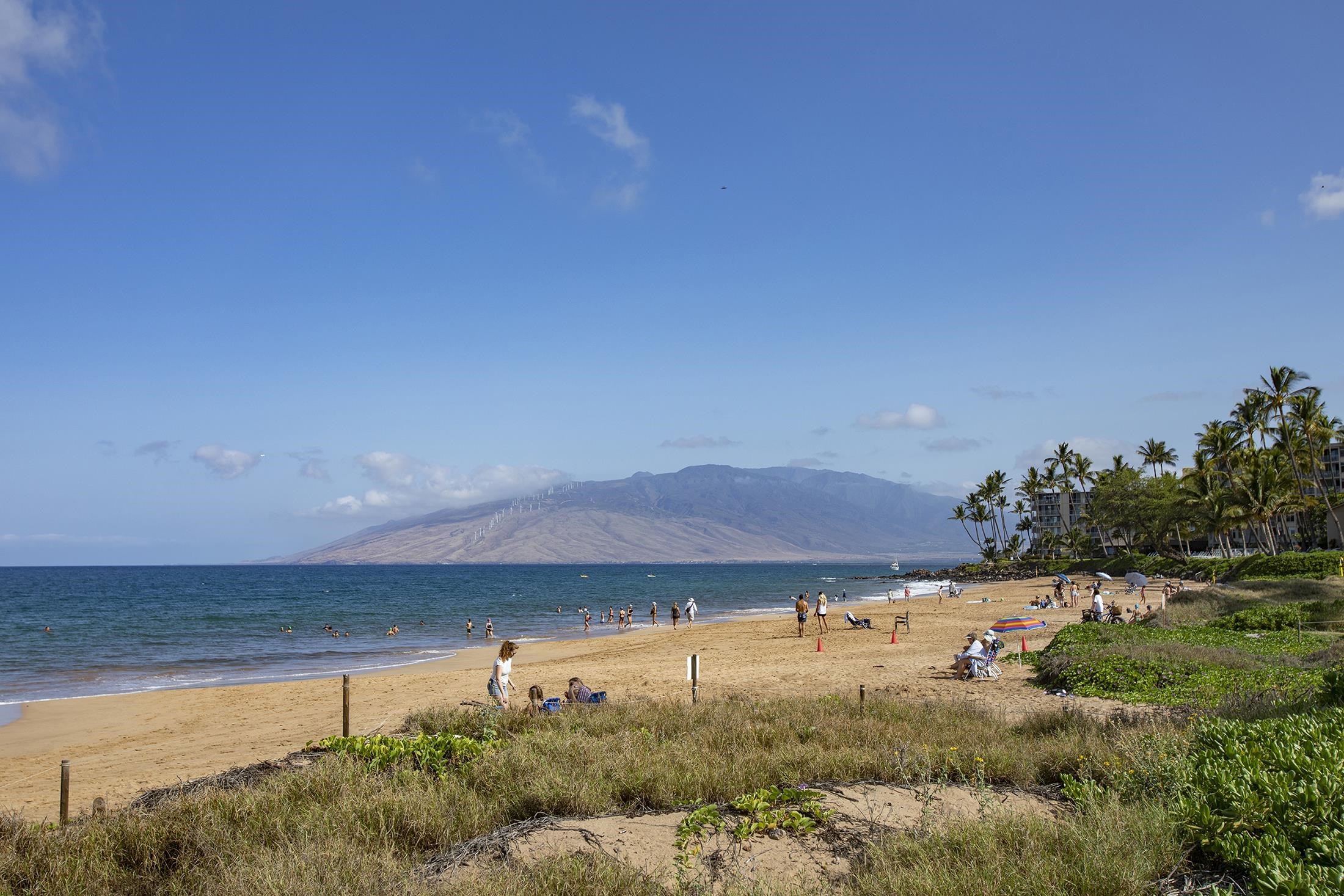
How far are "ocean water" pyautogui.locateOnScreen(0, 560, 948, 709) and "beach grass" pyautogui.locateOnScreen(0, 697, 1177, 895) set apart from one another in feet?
57.7

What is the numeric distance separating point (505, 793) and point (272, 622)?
47976 millimetres

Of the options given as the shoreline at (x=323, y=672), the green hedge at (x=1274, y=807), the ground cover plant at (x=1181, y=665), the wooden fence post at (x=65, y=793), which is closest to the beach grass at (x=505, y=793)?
the wooden fence post at (x=65, y=793)

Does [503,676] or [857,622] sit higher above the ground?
[503,676]

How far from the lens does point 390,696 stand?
20.3 m

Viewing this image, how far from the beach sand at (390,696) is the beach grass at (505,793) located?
3321 mm

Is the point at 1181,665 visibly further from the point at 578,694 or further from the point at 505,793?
the point at 505,793

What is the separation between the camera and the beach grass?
17.0 feet

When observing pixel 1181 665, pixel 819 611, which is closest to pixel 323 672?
pixel 819 611

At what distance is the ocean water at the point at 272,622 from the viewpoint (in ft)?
91.3

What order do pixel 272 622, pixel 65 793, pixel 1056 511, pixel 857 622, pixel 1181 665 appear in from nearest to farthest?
pixel 65 793 → pixel 1181 665 → pixel 857 622 → pixel 272 622 → pixel 1056 511

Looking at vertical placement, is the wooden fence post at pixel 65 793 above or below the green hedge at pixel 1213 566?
above

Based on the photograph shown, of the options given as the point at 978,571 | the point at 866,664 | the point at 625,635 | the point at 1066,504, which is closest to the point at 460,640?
the point at 625,635

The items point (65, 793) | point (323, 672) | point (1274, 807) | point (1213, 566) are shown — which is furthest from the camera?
point (1213, 566)

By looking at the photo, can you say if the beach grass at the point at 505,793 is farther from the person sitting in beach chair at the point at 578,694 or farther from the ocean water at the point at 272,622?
the ocean water at the point at 272,622
